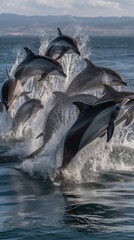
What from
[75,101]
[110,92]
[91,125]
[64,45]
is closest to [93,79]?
[64,45]

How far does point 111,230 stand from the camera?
8.81m

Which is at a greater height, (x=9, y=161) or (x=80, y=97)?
(x=80, y=97)

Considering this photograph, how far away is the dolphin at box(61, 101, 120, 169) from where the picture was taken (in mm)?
10828

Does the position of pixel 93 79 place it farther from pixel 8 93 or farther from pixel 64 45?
pixel 8 93

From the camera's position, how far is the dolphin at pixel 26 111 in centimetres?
1706

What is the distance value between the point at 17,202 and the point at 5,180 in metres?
1.91

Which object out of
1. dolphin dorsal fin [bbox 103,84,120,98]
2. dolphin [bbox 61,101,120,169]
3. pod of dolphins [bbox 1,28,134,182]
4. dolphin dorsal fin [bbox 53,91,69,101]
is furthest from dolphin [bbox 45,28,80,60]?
dolphin [bbox 61,101,120,169]

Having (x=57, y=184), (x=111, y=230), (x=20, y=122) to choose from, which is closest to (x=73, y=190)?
(x=57, y=184)

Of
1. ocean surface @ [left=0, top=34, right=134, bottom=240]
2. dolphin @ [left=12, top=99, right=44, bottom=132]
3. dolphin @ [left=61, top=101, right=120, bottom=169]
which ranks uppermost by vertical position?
dolphin @ [left=61, top=101, right=120, bottom=169]

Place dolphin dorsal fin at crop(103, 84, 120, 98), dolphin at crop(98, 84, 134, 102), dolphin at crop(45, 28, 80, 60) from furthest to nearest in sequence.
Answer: dolphin at crop(45, 28, 80, 60) → dolphin dorsal fin at crop(103, 84, 120, 98) → dolphin at crop(98, 84, 134, 102)

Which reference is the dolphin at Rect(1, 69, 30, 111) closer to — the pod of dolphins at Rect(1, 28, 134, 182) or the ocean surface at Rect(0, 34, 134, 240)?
the pod of dolphins at Rect(1, 28, 134, 182)

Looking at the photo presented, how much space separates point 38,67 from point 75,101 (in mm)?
2834

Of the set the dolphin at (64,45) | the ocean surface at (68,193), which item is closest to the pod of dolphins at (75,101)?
the dolphin at (64,45)

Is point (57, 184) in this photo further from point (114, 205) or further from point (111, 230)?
point (111, 230)
